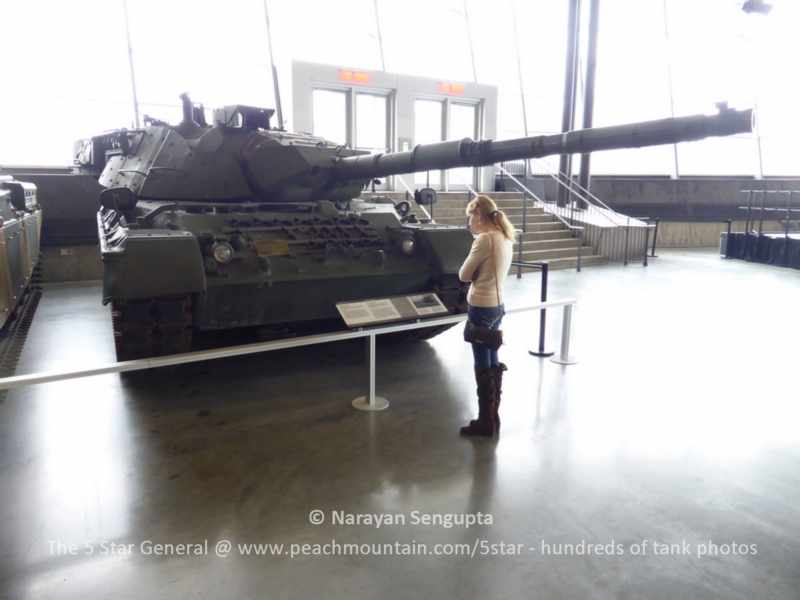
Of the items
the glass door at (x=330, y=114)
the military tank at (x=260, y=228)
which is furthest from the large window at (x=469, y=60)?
the military tank at (x=260, y=228)

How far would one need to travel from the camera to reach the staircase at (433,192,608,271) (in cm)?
1463

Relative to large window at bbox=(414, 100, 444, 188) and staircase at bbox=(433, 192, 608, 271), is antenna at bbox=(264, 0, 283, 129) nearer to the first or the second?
large window at bbox=(414, 100, 444, 188)

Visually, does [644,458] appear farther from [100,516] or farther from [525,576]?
[100,516]

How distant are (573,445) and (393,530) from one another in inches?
68.3

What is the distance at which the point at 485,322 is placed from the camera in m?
4.29

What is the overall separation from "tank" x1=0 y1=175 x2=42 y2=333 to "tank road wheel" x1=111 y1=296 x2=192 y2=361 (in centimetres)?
276

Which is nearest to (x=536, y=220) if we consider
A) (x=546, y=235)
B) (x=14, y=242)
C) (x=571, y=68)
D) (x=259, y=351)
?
(x=546, y=235)

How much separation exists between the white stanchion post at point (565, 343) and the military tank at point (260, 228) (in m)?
1.12

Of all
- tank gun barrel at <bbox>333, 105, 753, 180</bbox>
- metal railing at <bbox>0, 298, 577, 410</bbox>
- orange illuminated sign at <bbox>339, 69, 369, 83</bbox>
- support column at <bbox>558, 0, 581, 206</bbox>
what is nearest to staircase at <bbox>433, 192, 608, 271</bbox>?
support column at <bbox>558, 0, 581, 206</bbox>

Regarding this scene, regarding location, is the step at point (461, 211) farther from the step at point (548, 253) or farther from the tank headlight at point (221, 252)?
the tank headlight at point (221, 252)

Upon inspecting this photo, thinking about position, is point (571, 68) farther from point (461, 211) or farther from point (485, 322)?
point (485, 322)

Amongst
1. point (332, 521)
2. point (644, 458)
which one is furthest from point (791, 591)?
point (332, 521)

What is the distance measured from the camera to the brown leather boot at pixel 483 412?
445cm

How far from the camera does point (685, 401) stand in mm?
5406
